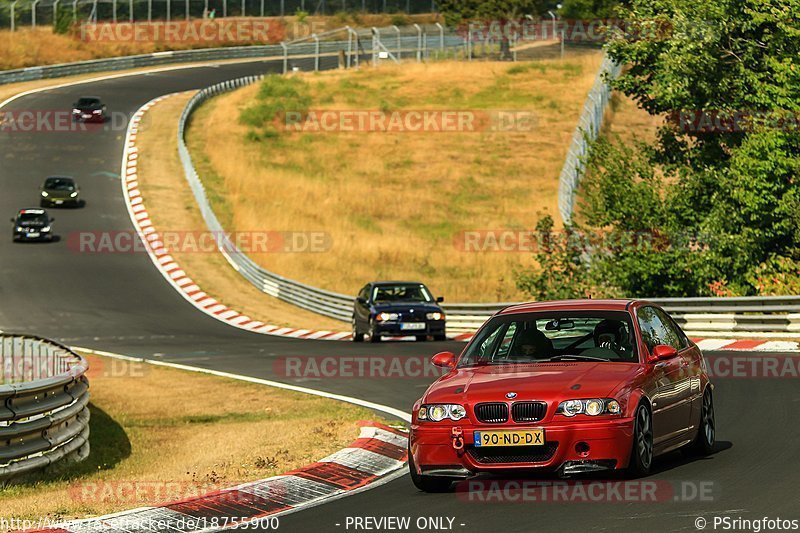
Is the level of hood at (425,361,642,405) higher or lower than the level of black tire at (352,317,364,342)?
higher

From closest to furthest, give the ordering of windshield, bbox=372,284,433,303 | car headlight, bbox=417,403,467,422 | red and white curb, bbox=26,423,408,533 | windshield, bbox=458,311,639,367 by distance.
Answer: red and white curb, bbox=26,423,408,533, car headlight, bbox=417,403,467,422, windshield, bbox=458,311,639,367, windshield, bbox=372,284,433,303

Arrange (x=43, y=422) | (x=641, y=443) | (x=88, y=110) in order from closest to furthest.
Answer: (x=641, y=443) → (x=43, y=422) → (x=88, y=110)

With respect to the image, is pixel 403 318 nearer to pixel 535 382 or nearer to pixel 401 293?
pixel 401 293

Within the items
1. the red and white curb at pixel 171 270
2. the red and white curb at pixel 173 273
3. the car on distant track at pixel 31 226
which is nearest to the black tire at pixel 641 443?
the red and white curb at pixel 173 273

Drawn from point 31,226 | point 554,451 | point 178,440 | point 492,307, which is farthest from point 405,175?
point 554,451

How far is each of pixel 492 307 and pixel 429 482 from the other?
21.3 metres

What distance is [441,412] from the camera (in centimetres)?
1008

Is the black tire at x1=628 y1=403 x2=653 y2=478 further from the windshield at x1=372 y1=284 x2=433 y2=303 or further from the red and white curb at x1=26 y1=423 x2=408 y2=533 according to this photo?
the windshield at x1=372 y1=284 x2=433 y2=303

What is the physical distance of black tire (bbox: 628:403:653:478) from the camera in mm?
9797

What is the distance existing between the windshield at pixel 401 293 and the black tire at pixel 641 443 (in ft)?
65.8

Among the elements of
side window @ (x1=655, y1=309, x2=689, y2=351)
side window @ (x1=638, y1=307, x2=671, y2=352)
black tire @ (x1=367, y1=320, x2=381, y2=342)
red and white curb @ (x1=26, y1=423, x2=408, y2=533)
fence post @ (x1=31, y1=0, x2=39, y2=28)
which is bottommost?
black tire @ (x1=367, y1=320, x2=381, y2=342)

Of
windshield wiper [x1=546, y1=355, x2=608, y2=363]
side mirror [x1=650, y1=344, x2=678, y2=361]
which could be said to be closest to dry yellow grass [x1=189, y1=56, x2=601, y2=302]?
windshield wiper [x1=546, y1=355, x2=608, y2=363]

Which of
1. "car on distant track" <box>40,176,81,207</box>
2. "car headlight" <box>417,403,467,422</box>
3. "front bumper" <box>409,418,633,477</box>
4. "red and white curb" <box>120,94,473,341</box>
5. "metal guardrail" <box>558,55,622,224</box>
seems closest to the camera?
"front bumper" <box>409,418,633,477</box>

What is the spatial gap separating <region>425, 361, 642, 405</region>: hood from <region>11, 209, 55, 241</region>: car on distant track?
3779cm
